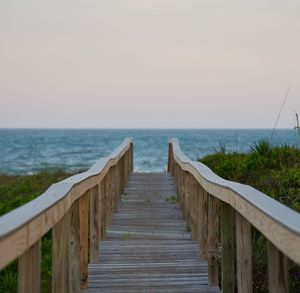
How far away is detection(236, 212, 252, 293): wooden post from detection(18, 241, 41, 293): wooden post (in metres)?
1.18

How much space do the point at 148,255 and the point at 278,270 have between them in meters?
3.42

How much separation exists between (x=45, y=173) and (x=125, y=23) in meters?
5.29

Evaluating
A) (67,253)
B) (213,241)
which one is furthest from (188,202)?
(67,253)

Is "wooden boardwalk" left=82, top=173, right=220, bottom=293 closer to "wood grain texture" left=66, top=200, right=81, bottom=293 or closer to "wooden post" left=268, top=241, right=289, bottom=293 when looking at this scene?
"wood grain texture" left=66, top=200, right=81, bottom=293

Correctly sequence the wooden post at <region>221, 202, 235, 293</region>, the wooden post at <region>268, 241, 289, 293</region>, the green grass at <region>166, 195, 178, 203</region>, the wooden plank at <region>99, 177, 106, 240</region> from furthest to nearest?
the green grass at <region>166, 195, 178, 203</region> → the wooden plank at <region>99, 177, 106, 240</region> → the wooden post at <region>221, 202, 235, 293</region> → the wooden post at <region>268, 241, 289, 293</region>

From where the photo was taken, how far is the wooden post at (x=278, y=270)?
2.58 m

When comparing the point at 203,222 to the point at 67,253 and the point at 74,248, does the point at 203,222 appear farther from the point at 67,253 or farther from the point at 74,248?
the point at 67,253

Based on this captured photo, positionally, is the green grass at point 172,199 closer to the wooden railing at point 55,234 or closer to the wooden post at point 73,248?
the wooden railing at point 55,234

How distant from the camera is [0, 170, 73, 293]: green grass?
5.70 meters

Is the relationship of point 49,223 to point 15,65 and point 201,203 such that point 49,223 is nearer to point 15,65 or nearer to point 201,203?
point 201,203

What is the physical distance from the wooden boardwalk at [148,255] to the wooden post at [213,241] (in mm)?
101

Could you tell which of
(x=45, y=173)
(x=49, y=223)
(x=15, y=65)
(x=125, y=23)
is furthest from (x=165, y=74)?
(x=49, y=223)

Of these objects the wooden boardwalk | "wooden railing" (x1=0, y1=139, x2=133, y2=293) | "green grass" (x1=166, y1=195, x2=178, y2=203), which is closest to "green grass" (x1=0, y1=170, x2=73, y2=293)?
the wooden boardwalk

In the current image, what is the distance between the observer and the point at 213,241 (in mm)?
4980
